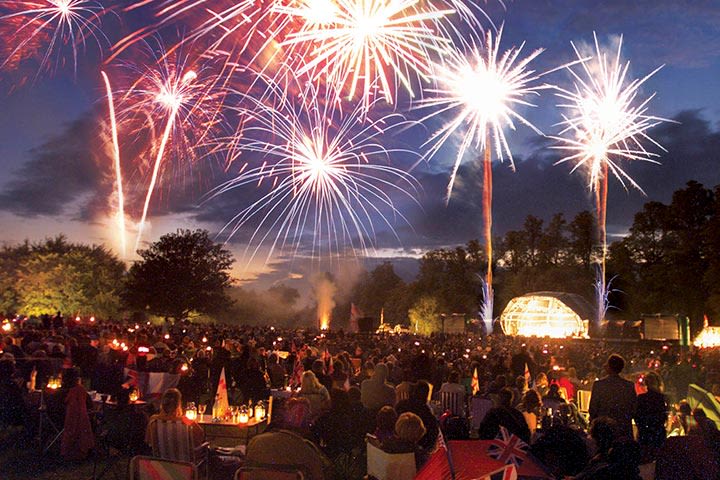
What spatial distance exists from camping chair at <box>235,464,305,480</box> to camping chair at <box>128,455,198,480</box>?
14.7 inches

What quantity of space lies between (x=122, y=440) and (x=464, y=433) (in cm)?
408

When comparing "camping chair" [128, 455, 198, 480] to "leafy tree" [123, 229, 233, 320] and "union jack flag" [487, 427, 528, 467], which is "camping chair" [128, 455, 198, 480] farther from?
"leafy tree" [123, 229, 233, 320]

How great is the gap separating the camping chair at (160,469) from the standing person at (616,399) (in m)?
4.69

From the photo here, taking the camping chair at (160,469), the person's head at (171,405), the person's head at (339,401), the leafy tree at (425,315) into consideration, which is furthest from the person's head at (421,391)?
the leafy tree at (425,315)

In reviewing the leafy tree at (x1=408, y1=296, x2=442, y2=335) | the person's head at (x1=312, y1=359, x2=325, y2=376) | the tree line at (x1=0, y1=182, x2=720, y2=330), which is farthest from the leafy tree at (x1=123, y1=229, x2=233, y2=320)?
the person's head at (x1=312, y1=359, x2=325, y2=376)

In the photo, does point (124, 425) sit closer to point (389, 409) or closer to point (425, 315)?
point (389, 409)

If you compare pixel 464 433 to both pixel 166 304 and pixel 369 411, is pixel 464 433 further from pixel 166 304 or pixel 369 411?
pixel 166 304

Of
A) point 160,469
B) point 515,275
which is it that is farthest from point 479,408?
point 515,275

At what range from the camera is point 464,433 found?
6723mm

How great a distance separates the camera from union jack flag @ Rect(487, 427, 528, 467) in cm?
473

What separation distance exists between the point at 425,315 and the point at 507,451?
6527 centimetres

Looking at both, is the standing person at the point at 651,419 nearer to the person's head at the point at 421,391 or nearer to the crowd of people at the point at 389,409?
the crowd of people at the point at 389,409

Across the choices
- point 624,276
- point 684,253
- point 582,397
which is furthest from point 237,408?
point 624,276

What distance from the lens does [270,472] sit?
178 inches
